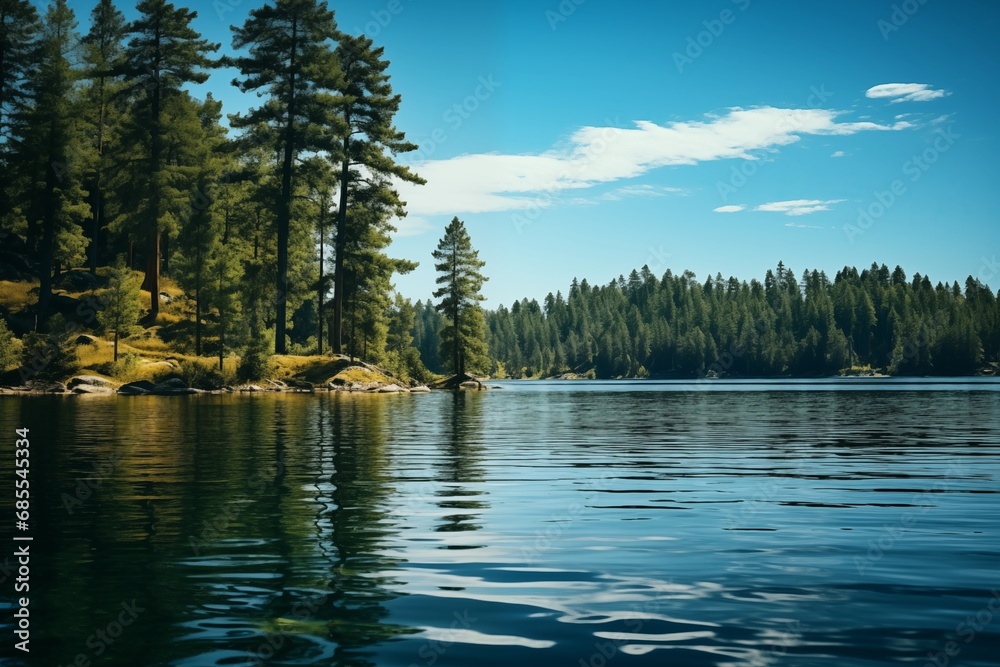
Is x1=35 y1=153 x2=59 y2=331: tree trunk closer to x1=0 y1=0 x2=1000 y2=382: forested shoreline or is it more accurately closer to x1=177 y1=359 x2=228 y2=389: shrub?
x1=0 y1=0 x2=1000 y2=382: forested shoreline

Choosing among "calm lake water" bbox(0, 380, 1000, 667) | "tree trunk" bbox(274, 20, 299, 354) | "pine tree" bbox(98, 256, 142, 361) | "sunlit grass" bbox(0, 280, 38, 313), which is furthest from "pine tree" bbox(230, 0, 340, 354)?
"calm lake water" bbox(0, 380, 1000, 667)

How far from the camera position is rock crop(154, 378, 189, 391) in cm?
5747

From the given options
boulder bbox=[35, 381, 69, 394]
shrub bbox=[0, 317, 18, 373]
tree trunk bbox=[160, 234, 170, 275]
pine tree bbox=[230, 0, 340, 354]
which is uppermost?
pine tree bbox=[230, 0, 340, 354]

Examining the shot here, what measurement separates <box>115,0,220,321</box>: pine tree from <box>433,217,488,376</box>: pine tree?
103 feet

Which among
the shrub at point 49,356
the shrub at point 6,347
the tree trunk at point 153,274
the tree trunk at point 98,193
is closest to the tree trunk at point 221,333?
the tree trunk at point 153,274

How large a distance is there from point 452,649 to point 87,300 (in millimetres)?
65509

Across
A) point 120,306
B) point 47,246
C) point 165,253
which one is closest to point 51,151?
point 47,246

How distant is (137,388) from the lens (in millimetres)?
56594

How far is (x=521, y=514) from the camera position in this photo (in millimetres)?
11812

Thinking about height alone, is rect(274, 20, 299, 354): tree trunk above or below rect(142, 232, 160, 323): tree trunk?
above

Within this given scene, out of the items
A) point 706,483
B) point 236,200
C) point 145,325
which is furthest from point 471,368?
point 706,483

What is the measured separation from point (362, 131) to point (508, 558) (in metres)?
62.4

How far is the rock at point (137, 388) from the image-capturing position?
2216 inches

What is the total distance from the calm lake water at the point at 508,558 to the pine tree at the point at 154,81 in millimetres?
49963
